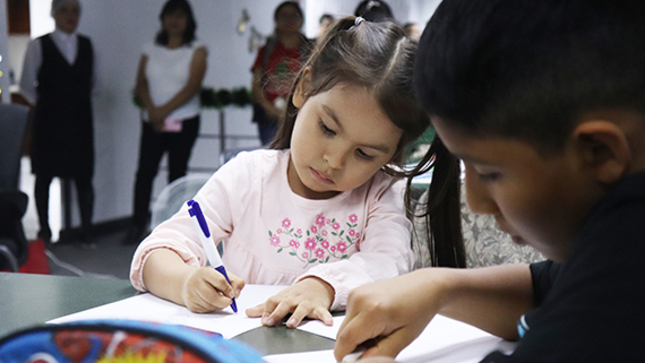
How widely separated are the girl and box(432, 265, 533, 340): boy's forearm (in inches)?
6.3

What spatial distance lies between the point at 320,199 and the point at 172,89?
8.42 ft

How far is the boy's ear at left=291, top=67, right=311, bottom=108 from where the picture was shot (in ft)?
3.22

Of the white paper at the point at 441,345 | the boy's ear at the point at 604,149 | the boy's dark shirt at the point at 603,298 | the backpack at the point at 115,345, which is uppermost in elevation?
the boy's ear at the point at 604,149

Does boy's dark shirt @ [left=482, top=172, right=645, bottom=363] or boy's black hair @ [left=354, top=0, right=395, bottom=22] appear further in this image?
boy's black hair @ [left=354, top=0, right=395, bottom=22]

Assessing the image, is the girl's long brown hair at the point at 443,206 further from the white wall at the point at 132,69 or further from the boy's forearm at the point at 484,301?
the white wall at the point at 132,69

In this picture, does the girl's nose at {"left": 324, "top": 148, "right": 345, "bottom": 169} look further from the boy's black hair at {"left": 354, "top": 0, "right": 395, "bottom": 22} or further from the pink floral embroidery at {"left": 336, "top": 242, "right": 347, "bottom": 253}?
the boy's black hair at {"left": 354, "top": 0, "right": 395, "bottom": 22}

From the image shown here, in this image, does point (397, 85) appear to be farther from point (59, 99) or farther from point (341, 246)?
point (59, 99)

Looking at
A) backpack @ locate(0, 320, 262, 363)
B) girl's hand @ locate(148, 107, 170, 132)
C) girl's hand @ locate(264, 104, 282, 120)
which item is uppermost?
backpack @ locate(0, 320, 262, 363)

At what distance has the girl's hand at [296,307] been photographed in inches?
26.0

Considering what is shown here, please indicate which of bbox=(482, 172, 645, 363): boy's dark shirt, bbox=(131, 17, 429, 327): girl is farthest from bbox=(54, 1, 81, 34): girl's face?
bbox=(482, 172, 645, 363): boy's dark shirt

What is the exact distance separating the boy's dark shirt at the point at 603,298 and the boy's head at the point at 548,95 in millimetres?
30

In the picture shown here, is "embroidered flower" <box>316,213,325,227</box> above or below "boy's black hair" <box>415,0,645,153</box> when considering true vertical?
below

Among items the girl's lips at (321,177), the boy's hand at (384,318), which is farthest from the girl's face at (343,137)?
the boy's hand at (384,318)

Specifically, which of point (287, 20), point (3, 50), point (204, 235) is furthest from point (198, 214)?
point (287, 20)
